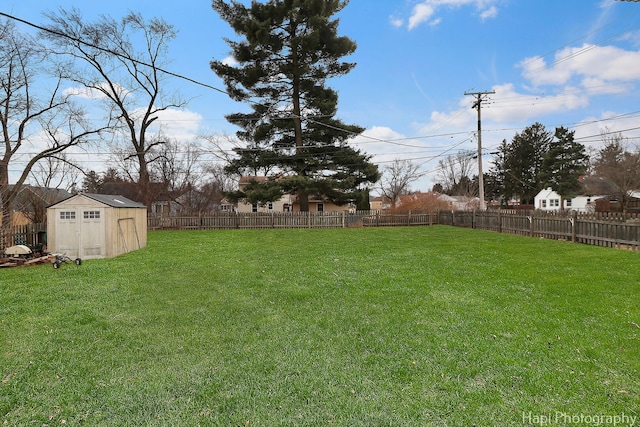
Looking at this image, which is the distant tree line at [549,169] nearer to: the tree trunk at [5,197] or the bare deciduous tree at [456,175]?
the bare deciduous tree at [456,175]

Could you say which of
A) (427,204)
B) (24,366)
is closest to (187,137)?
(427,204)

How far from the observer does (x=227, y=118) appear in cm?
2291

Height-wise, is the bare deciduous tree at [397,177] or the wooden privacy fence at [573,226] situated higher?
the bare deciduous tree at [397,177]

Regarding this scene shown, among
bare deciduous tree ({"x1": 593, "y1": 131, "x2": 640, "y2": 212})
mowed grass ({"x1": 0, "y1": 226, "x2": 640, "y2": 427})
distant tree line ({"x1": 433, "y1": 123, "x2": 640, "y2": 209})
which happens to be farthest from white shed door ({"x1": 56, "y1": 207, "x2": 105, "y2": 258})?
bare deciduous tree ({"x1": 593, "y1": 131, "x2": 640, "y2": 212})

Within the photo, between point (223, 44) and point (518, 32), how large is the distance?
686 inches

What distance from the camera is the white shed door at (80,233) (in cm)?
973

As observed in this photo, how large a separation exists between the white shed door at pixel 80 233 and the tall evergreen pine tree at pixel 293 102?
1182cm

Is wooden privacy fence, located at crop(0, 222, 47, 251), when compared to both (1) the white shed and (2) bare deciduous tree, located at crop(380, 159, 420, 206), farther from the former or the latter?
(2) bare deciduous tree, located at crop(380, 159, 420, 206)

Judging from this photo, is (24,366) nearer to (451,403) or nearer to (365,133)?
(451,403)

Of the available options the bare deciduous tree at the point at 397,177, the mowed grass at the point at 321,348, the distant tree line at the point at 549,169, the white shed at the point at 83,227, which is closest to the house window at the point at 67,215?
the white shed at the point at 83,227

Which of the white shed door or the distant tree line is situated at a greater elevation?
the distant tree line

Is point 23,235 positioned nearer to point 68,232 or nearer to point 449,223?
point 68,232

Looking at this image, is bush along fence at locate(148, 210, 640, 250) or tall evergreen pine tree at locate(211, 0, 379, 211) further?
tall evergreen pine tree at locate(211, 0, 379, 211)

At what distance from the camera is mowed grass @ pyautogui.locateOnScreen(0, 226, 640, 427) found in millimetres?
2350
